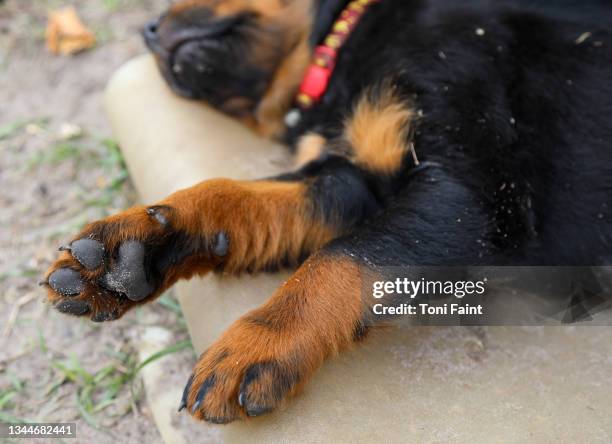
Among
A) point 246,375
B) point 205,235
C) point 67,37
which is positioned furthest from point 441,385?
point 67,37

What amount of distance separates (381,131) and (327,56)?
0.56m

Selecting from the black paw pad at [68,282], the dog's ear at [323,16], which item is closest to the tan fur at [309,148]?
the dog's ear at [323,16]

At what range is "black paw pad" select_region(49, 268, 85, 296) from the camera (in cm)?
185

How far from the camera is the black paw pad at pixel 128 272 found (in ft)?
6.11

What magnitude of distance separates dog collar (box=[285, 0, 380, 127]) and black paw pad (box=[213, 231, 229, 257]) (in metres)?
0.83

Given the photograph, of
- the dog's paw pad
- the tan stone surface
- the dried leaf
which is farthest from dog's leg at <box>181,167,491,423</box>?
the dried leaf

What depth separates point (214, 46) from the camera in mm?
2795

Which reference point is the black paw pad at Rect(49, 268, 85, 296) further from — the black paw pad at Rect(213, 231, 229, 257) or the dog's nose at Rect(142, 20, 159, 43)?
the dog's nose at Rect(142, 20, 159, 43)

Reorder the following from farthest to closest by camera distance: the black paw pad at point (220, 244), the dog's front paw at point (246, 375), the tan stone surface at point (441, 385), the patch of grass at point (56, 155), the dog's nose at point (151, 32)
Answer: the patch of grass at point (56, 155)
the dog's nose at point (151, 32)
the black paw pad at point (220, 244)
the tan stone surface at point (441, 385)
the dog's front paw at point (246, 375)

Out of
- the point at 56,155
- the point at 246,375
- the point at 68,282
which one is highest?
the point at 68,282

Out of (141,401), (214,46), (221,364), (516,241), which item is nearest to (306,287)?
(221,364)

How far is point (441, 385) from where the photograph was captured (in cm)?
202

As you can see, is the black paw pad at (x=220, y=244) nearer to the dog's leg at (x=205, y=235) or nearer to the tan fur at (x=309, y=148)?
the dog's leg at (x=205, y=235)

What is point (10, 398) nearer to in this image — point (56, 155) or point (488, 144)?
point (56, 155)
